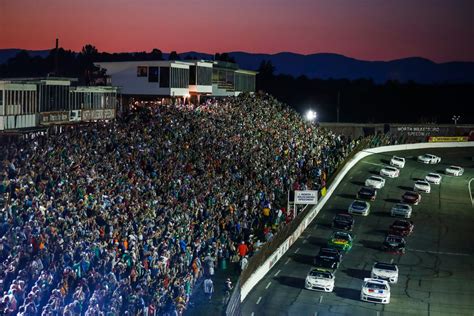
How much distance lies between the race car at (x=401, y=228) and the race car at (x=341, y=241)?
446cm

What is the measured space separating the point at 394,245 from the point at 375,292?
38.1 feet

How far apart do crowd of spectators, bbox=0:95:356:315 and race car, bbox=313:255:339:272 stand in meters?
2.95

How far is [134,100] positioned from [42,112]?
26.8m

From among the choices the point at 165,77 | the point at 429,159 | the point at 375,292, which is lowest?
the point at 375,292

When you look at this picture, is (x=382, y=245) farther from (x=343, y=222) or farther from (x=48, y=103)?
(x=48, y=103)

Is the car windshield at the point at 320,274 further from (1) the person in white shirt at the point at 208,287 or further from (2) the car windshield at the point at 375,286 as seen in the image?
(1) the person in white shirt at the point at 208,287

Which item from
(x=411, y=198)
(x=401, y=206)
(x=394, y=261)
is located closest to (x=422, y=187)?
(x=411, y=198)

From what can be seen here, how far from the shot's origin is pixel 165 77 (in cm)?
7662

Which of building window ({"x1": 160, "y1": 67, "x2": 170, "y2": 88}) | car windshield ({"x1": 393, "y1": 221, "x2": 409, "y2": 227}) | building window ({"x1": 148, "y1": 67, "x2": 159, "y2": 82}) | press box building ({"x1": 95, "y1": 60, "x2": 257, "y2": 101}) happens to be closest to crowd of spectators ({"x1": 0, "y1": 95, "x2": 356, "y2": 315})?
car windshield ({"x1": 393, "y1": 221, "x2": 409, "y2": 227})

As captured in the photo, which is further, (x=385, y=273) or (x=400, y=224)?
(x=400, y=224)

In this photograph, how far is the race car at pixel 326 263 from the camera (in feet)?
154

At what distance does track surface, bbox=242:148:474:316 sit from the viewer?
4034cm

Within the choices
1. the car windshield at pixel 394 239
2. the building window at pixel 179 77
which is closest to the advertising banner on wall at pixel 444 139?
the building window at pixel 179 77

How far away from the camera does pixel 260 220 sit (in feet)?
158
